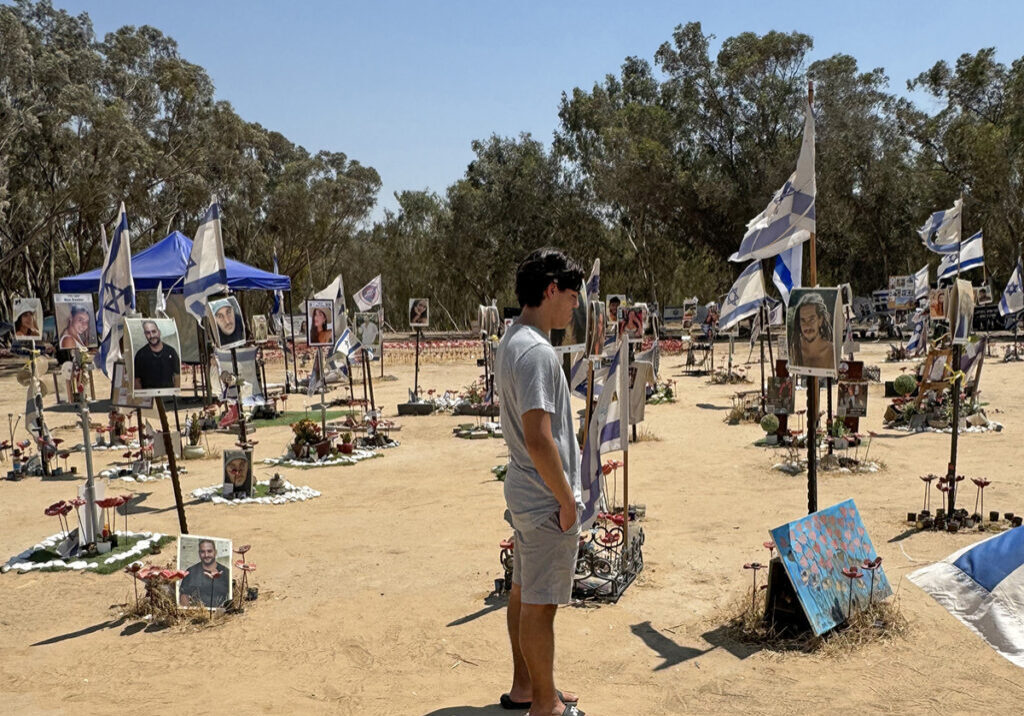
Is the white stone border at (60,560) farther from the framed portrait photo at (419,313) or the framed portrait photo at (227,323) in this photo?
the framed portrait photo at (419,313)

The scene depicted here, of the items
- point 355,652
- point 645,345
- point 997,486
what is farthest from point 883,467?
point 645,345

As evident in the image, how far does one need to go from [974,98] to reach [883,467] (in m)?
37.9

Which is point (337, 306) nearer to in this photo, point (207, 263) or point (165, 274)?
point (165, 274)

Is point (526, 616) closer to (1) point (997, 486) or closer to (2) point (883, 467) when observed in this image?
(1) point (997, 486)

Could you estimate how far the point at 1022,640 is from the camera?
2.54 metres

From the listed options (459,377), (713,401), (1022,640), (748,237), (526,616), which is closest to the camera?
(1022,640)

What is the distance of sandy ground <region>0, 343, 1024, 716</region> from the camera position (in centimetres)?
492

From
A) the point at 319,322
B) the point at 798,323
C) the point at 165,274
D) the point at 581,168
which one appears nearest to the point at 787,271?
the point at 798,323

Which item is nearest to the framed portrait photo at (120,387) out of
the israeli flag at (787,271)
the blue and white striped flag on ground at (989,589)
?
the israeli flag at (787,271)

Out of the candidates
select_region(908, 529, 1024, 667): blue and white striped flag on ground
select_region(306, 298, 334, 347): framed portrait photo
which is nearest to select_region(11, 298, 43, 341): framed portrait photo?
select_region(306, 298, 334, 347): framed portrait photo

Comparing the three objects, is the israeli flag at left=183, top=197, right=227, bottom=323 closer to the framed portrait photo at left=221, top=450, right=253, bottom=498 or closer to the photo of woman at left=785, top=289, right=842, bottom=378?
the framed portrait photo at left=221, top=450, right=253, bottom=498

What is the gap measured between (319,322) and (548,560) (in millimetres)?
13933

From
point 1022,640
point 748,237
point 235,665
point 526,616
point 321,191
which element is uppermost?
point 321,191

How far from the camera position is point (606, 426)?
22.0ft
